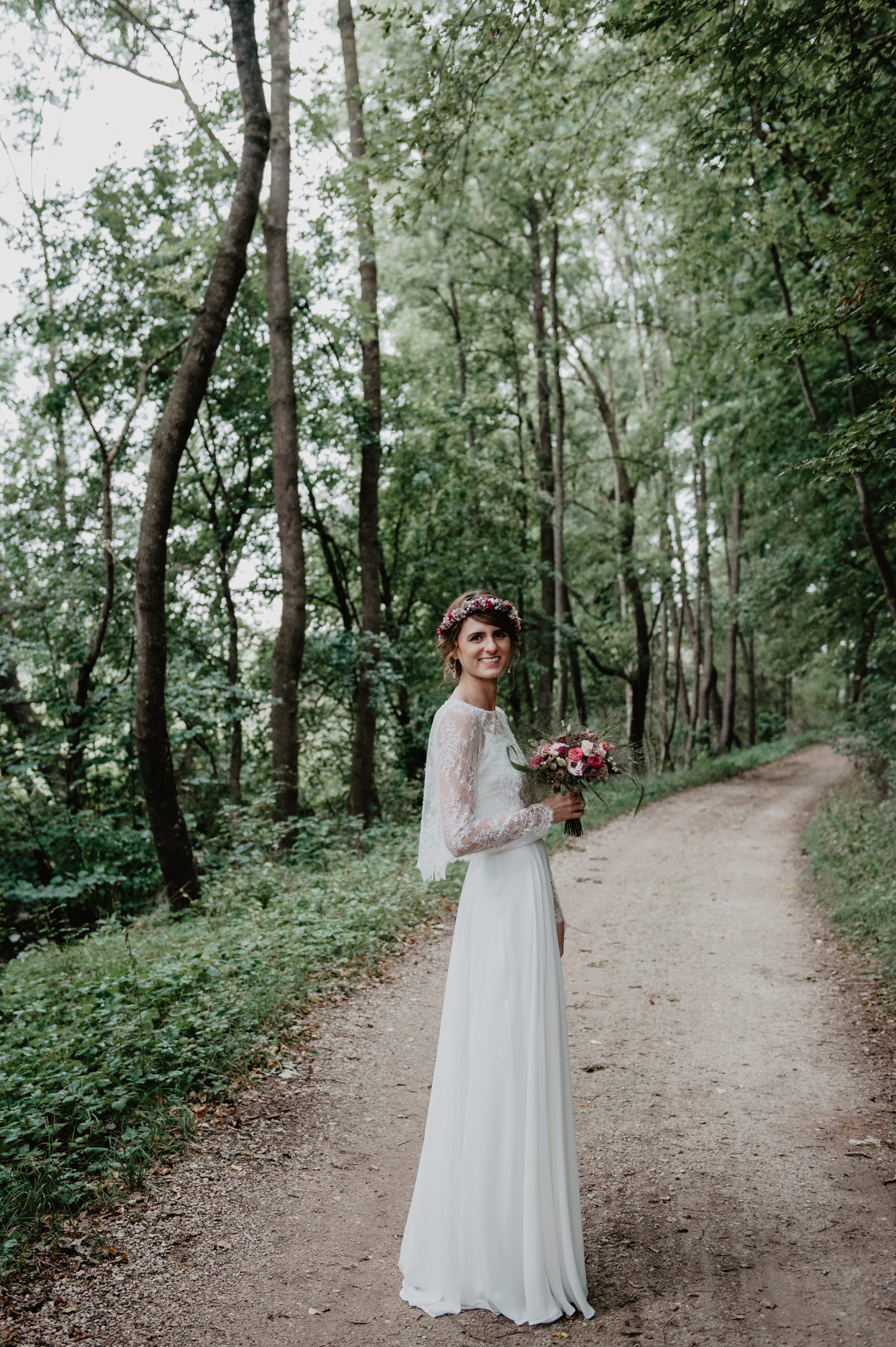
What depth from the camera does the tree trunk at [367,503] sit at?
44.3 feet

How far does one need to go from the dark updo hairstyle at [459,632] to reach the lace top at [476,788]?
0.88 ft

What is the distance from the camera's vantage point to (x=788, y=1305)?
307cm

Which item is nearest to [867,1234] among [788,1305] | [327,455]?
[788,1305]

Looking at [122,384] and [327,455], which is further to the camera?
[327,455]

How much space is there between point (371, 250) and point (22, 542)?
6.75 m

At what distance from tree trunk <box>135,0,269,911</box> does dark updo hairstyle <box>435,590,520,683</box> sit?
5.31 m

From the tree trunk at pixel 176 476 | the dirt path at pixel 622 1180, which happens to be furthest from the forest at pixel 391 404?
the dirt path at pixel 622 1180

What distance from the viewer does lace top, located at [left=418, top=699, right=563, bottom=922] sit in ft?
10.6

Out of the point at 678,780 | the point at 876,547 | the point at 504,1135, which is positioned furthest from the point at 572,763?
the point at 678,780

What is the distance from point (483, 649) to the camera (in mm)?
3441

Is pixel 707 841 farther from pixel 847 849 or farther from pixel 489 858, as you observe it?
pixel 489 858

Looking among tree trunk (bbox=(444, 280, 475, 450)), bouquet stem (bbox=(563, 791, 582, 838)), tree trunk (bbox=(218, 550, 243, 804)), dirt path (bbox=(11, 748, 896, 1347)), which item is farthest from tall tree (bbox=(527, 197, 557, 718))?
bouquet stem (bbox=(563, 791, 582, 838))

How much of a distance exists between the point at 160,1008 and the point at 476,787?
3226 millimetres

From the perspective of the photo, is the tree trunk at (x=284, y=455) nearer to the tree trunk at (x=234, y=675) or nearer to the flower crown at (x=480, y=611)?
the tree trunk at (x=234, y=675)
